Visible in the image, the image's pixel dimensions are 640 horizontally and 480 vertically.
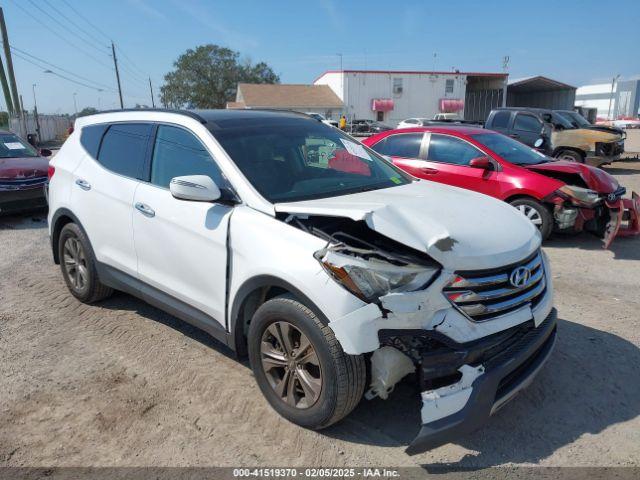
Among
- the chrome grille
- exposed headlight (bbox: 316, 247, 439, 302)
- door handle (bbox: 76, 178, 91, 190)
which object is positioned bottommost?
the chrome grille

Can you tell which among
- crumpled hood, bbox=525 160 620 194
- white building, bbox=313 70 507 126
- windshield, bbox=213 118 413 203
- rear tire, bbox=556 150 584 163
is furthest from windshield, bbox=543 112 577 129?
white building, bbox=313 70 507 126

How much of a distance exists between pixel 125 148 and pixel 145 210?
2.58 feet

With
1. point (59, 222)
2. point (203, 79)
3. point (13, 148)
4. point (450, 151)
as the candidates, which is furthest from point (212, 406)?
point (203, 79)

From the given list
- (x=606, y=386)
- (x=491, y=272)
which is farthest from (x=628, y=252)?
(x=491, y=272)

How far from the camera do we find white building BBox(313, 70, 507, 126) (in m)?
55.2

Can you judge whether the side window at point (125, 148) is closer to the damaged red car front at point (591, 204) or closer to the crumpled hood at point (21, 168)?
the crumpled hood at point (21, 168)

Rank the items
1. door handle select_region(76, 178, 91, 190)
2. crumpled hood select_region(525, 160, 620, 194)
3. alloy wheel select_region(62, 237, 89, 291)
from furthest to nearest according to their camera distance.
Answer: crumpled hood select_region(525, 160, 620, 194), alloy wheel select_region(62, 237, 89, 291), door handle select_region(76, 178, 91, 190)

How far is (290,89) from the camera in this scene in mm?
57844

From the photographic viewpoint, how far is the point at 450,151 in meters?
7.55

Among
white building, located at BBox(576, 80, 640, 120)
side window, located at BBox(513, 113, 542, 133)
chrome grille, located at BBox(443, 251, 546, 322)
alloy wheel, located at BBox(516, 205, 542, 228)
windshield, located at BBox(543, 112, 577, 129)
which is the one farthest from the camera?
white building, located at BBox(576, 80, 640, 120)

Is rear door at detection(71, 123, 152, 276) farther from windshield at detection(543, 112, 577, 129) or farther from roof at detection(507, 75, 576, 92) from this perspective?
roof at detection(507, 75, 576, 92)

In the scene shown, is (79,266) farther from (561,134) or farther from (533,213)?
(561,134)

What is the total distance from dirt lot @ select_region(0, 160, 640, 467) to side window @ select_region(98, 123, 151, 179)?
140 centimetres

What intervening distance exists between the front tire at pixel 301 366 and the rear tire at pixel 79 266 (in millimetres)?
2230
